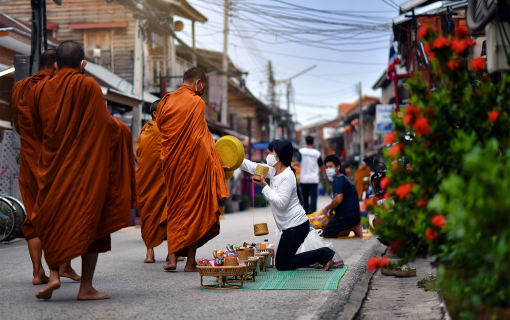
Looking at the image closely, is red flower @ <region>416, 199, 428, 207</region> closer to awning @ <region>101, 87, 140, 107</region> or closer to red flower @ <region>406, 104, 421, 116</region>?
red flower @ <region>406, 104, 421, 116</region>

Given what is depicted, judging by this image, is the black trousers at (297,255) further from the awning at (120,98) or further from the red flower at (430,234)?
the awning at (120,98)

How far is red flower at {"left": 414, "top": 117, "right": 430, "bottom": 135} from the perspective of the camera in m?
2.88

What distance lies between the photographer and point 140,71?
1773 centimetres

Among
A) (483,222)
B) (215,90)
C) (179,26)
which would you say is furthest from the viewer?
(215,90)

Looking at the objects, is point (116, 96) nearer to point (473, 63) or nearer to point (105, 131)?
point (105, 131)

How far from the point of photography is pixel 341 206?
9078 mm

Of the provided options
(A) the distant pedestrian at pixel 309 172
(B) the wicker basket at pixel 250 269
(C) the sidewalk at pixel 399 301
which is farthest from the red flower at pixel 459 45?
(A) the distant pedestrian at pixel 309 172

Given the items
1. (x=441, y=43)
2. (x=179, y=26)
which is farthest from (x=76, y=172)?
(x=179, y=26)

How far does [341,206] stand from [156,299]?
5.05 m

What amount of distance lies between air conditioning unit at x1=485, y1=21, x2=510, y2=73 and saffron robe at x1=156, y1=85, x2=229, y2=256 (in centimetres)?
286

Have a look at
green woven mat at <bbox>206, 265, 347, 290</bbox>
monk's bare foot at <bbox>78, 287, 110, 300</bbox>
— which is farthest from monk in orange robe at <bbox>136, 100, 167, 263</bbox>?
monk's bare foot at <bbox>78, 287, 110, 300</bbox>

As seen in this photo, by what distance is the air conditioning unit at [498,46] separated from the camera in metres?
3.68

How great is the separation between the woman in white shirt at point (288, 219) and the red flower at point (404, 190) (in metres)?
2.90

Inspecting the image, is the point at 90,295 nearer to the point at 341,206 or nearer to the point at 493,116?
the point at 493,116
